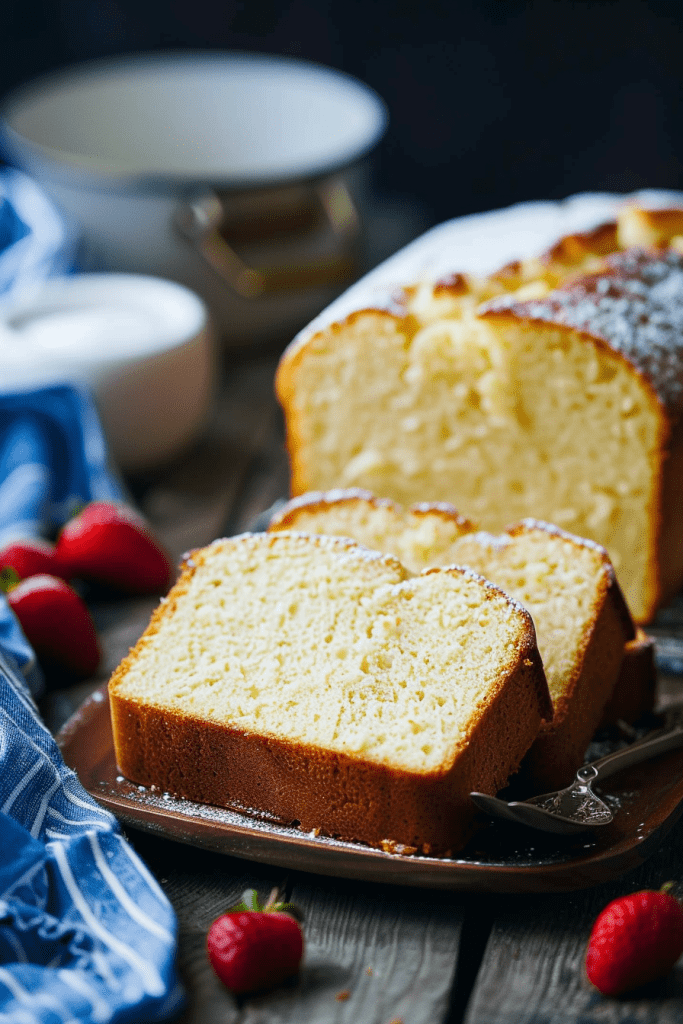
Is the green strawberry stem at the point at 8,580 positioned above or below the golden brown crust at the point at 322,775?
below

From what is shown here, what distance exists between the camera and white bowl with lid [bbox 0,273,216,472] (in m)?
3.29

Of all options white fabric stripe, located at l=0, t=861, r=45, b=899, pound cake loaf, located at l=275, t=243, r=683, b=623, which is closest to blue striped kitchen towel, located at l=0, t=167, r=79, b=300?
pound cake loaf, located at l=275, t=243, r=683, b=623

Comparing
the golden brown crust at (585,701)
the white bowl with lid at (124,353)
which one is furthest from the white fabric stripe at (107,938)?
the white bowl with lid at (124,353)

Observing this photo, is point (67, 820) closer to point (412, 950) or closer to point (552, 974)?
point (412, 950)

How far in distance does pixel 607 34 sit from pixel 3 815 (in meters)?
3.52

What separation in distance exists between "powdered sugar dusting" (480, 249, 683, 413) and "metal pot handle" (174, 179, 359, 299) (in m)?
1.18

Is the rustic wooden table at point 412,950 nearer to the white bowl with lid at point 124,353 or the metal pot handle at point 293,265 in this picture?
the white bowl with lid at point 124,353

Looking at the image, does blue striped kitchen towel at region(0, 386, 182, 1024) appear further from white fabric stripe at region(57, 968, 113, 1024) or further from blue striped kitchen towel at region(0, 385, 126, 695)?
blue striped kitchen towel at region(0, 385, 126, 695)

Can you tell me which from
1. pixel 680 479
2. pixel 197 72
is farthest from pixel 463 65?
pixel 680 479

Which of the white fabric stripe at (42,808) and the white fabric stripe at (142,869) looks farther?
the white fabric stripe at (42,808)

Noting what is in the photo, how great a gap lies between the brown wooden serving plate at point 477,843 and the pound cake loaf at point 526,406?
76cm

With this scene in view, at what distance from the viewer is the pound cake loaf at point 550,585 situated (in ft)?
6.78

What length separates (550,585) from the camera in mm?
2219

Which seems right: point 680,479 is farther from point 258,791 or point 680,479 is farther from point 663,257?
A: point 258,791
